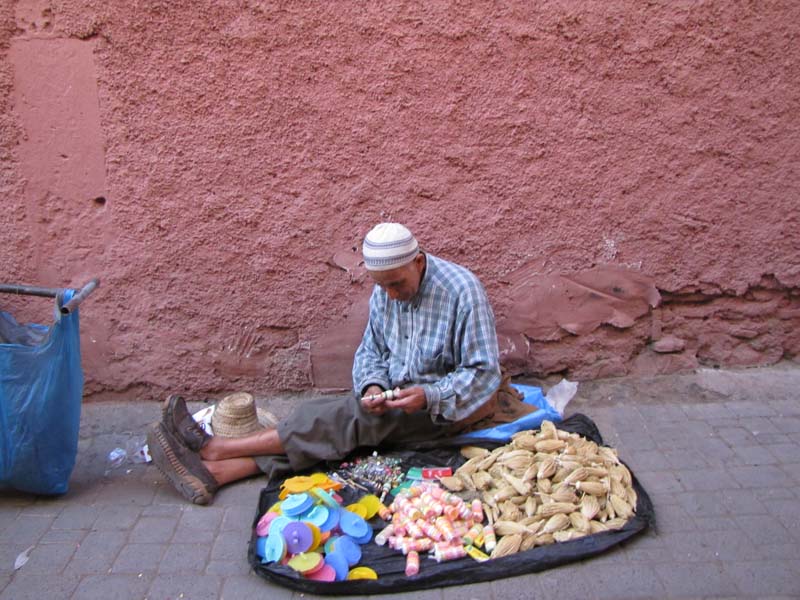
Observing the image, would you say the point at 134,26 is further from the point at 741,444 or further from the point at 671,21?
the point at 741,444

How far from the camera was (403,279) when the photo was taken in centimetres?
287

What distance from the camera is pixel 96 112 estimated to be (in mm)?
3348

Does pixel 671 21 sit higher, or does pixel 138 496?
pixel 671 21

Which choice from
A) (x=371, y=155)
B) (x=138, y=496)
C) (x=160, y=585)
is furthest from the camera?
(x=371, y=155)

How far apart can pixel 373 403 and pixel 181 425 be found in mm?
832

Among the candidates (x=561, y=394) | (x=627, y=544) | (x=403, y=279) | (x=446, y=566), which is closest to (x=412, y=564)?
(x=446, y=566)

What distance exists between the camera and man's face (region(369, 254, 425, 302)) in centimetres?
284

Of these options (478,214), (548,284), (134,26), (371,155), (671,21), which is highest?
(671,21)

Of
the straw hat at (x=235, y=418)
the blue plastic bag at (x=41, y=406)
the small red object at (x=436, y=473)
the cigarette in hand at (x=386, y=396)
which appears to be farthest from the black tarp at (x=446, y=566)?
the blue plastic bag at (x=41, y=406)

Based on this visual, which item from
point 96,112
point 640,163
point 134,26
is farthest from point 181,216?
point 640,163

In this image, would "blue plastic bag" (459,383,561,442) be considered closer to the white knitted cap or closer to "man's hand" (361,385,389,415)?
"man's hand" (361,385,389,415)

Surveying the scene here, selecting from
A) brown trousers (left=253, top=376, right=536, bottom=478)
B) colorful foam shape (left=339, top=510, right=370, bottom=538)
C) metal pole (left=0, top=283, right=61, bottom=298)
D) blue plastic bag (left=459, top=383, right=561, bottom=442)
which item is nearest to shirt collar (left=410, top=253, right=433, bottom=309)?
brown trousers (left=253, top=376, right=536, bottom=478)

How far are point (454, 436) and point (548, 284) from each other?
933 mm

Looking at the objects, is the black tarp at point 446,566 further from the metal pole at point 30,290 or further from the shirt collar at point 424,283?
the metal pole at point 30,290
